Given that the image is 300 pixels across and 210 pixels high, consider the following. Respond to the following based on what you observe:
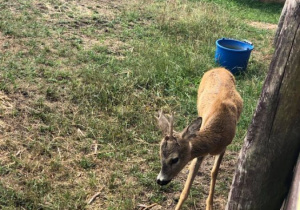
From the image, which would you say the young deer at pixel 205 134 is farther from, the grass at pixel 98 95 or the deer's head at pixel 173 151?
the grass at pixel 98 95

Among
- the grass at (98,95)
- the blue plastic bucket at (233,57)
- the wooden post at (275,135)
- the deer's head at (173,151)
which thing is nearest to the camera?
the wooden post at (275,135)

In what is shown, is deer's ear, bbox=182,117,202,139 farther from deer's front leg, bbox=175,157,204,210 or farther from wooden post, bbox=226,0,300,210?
wooden post, bbox=226,0,300,210

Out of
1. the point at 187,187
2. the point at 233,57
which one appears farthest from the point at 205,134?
the point at 233,57

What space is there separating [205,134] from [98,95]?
2.13 meters

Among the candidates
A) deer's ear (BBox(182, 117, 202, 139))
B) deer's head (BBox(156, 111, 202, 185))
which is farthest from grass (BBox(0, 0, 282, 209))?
deer's ear (BBox(182, 117, 202, 139))

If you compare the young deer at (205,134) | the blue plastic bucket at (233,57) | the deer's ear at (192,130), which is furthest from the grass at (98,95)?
the deer's ear at (192,130)

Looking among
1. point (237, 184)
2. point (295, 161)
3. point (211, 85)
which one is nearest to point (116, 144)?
point (211, 85)

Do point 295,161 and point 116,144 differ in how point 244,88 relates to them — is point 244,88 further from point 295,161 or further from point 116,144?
point 295,161

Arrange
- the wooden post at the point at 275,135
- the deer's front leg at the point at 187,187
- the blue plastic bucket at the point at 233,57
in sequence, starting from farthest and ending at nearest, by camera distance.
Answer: the blue plastic bucket at the point at 233,57
the deer's front leg at the point at 187,187
the wooden post at the point at 275,135

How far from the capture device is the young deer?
146 inches

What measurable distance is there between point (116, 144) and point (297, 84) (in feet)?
9.18

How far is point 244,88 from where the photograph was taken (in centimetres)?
681

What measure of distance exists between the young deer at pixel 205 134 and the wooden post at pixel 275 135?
0.75 m

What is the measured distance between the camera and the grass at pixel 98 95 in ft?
14.5
